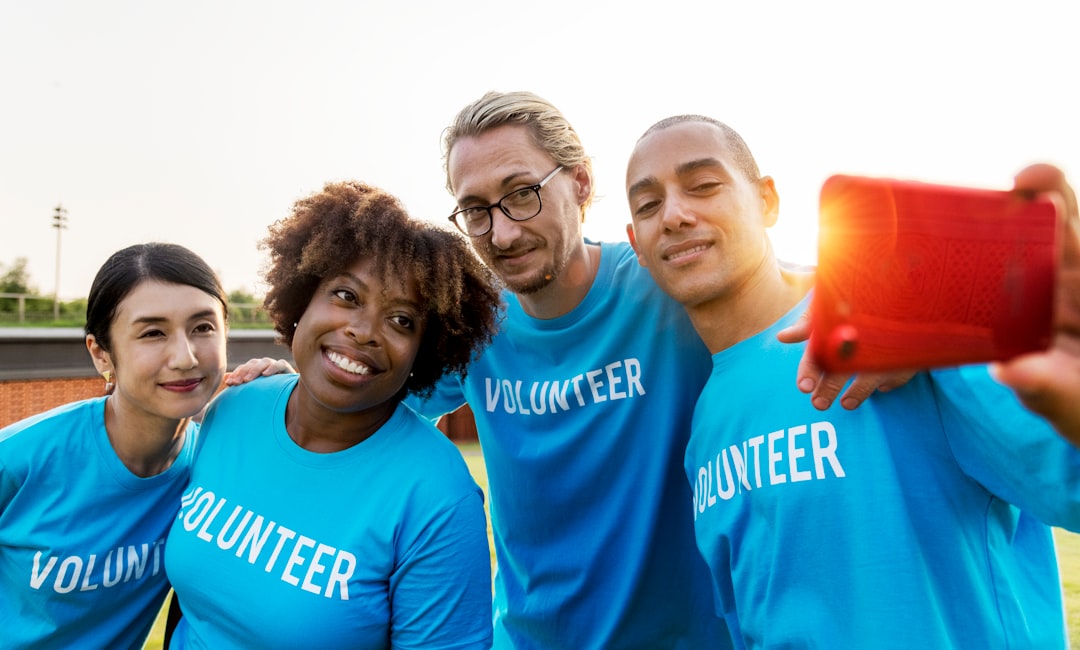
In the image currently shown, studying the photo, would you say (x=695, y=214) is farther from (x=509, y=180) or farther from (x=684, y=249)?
(x=509, y=180)

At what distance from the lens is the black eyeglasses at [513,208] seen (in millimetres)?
2551

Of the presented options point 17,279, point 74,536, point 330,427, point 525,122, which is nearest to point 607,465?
point 330,427

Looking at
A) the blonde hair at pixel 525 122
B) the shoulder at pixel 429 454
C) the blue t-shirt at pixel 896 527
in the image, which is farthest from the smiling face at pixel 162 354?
the blue t-shirt at pixel 896 527

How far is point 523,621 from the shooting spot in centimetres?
268

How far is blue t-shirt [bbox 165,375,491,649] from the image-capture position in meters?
→ 1.89

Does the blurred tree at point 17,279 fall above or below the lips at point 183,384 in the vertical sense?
below

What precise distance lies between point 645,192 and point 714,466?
0.80 meters

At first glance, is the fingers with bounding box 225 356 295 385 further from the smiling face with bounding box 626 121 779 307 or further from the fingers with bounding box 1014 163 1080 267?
the fingers with bounding box 1014 163 1080 267

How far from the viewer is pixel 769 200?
2.11m

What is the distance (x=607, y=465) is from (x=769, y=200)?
1040mm

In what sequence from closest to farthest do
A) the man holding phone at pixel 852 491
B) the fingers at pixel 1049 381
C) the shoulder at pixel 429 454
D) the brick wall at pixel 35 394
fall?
the fingers at pixel 1049 381 → the man holding phone at pixel 852 491 → the shoulder at pixel 429 454 → the brick wall at pixel 35 394

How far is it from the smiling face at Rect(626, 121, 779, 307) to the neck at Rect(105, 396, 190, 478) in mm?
1811

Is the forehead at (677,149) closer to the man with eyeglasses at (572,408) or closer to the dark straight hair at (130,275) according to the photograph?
the man with eyeglasses at (572,408)

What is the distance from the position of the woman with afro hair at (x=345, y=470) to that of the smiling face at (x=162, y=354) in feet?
0.41
